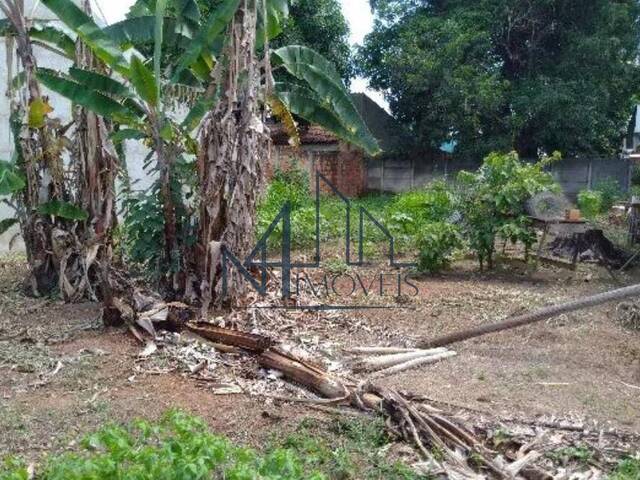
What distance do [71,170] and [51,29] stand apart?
5.14 feet

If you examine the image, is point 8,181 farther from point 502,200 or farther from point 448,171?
point 448,171

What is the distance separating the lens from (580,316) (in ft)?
23.6

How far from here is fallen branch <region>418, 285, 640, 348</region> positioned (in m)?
5.58

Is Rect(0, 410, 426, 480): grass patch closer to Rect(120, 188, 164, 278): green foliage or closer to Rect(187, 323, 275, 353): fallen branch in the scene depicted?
Rect(187, 323, 275, 353): fallen branch

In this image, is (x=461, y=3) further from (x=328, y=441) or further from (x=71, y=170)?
(x=328, y=441)

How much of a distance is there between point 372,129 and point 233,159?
1429 cm

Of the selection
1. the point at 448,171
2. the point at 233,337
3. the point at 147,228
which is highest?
the point at 448,171

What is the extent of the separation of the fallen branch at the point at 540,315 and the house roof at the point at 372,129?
11.9 meters

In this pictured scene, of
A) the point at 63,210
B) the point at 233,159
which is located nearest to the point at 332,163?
the point at 63,210

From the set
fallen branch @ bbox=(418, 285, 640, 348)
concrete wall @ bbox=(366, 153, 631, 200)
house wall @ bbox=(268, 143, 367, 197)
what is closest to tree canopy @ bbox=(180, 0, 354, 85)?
house wall @ bbox=(268, 143, 367, 197)

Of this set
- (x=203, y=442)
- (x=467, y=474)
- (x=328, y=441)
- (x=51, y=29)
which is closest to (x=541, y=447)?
(x=467, y=474)

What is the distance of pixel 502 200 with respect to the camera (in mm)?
9008

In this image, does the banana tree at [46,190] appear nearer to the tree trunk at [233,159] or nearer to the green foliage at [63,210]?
the green foliage at [63,210]

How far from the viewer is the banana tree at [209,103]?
20.7 feet
